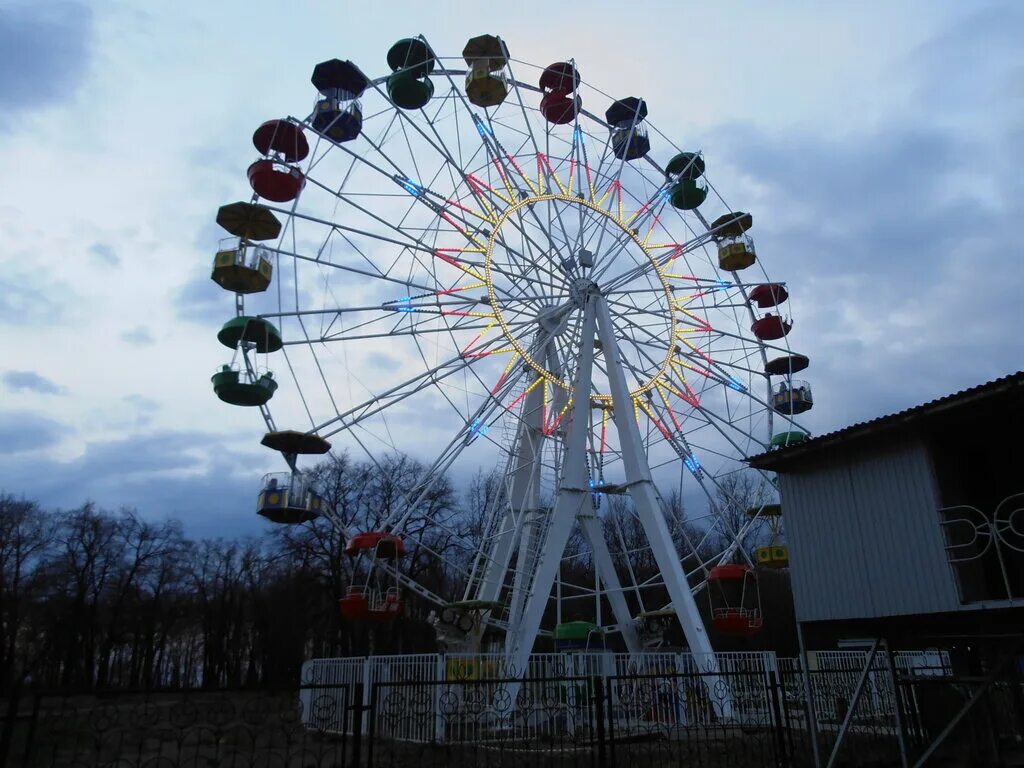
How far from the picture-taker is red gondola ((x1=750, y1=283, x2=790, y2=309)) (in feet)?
77.6

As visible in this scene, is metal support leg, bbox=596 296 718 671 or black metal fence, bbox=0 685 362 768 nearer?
black metal fence, bbox=0 685 362 768

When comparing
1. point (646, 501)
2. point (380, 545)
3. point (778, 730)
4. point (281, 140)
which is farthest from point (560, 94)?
point (778, 730)

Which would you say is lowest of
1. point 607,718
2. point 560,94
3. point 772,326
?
point 607,718

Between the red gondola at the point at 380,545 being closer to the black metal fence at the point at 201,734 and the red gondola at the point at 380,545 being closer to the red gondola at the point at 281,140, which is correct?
the black metal fence at the point at 201,734

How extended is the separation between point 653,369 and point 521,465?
4859 millimetres

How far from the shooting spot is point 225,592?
51.2 meters

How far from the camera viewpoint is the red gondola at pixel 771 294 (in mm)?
23656

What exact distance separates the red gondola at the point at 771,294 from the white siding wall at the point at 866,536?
14.0m

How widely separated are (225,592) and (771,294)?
140 ft

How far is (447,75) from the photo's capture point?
67.7 ft

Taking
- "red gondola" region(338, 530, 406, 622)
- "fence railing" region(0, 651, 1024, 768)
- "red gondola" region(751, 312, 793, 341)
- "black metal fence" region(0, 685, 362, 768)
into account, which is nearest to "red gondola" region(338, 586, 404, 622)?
"red gondola" region(338, 530, 406, 622)

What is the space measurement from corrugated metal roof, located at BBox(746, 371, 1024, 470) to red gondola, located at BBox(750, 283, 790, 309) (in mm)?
13763

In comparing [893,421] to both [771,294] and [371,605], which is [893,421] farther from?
[771,294]

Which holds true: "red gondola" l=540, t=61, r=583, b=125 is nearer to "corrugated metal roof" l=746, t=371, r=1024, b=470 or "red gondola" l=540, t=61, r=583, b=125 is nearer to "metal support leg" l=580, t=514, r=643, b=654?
"metal support leg" l=580, t=514, r=643, b=654
